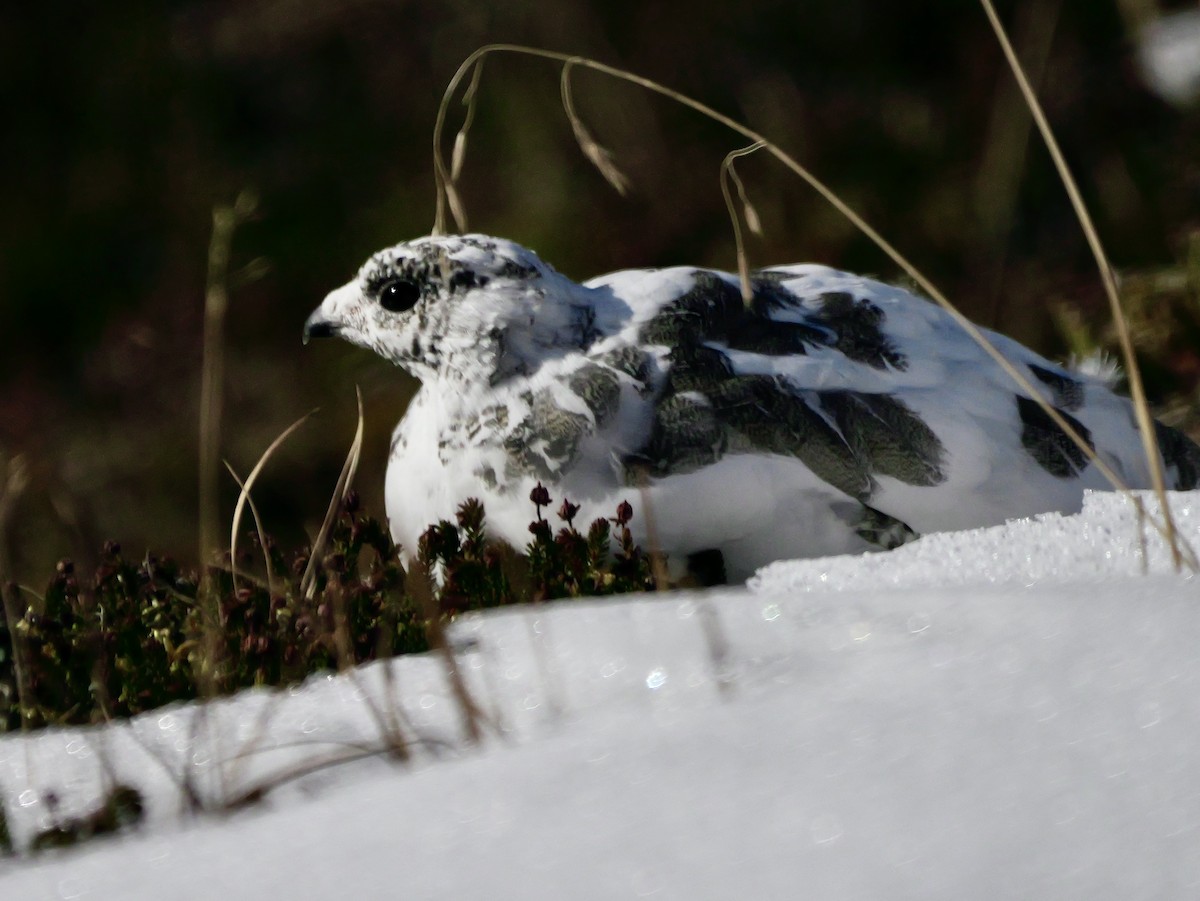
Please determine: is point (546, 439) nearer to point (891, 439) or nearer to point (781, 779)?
point (891, 439)

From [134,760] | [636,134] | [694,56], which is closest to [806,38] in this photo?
[694,56]

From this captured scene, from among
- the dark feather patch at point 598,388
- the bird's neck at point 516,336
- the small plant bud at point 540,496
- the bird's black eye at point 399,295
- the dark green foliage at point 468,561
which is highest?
the bird's black eye at point 399,295

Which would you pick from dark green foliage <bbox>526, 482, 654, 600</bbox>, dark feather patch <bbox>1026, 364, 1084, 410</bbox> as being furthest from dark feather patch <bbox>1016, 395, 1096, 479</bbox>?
dark green foliage <bbox>526, 482, 654, 600</bbox>

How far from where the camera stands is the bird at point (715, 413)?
2.97m

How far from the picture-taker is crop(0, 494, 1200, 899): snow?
136 cm

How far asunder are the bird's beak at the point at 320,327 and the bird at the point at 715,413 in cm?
10

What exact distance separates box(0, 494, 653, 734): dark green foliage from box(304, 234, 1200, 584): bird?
0.29 feet

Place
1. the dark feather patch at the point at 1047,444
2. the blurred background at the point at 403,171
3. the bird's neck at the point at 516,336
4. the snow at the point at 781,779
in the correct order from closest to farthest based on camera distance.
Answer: the snow at the point at 781,779
the dark feather patch at the point at 1047,444
the bird's neck at the point at 516,336
the blurred background at the point at 403,171

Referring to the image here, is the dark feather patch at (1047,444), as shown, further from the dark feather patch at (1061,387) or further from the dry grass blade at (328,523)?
the dry grass blade at (328,523)

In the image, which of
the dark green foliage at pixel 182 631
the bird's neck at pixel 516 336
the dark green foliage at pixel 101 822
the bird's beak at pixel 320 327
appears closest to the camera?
the dark green foliage at pixel 101 822

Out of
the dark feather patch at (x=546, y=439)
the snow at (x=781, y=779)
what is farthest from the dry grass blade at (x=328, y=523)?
the snow at (x=781, y=779)

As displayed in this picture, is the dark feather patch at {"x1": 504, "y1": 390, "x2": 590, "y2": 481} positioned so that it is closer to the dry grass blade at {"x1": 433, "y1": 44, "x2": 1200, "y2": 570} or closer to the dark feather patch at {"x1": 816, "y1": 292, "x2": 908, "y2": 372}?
the dry grass blade at {"x1": 433, "y1": 44, "x2": 1200, "y2": 570}

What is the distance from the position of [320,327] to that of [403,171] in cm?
821

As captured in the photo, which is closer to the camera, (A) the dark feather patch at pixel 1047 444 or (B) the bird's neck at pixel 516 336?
(A) the dark feather patch at pixel 1047 444
